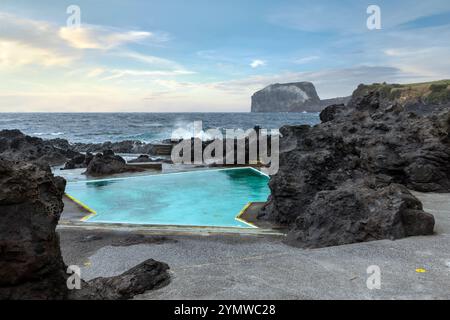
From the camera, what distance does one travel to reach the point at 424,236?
28.1 feet

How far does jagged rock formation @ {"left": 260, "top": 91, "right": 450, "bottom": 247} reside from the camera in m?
9.07

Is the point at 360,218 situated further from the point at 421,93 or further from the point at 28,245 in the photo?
the point at 421,93

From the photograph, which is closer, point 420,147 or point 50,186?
point 50,186

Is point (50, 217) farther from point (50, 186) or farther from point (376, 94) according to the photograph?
point (376, 94)

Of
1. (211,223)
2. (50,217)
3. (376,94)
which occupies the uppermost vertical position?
(376,94)

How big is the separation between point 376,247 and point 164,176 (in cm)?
1839

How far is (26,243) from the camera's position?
462cm

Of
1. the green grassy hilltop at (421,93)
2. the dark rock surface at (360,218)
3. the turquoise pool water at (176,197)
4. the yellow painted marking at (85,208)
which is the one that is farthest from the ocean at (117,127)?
the dark rock surface at (360,218)

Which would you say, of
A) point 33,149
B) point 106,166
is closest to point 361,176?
point 106,166

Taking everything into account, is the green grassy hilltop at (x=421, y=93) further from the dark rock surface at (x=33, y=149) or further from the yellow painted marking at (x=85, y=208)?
the yellow painted marking at (x=85, y=208)

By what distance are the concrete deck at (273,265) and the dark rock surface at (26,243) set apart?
1245 millimetres

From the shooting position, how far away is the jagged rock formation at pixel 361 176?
357 inches

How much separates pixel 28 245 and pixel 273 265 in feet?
12.3

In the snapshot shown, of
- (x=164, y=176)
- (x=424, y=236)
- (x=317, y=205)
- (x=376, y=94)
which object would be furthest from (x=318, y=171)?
(x=164, y=176)
